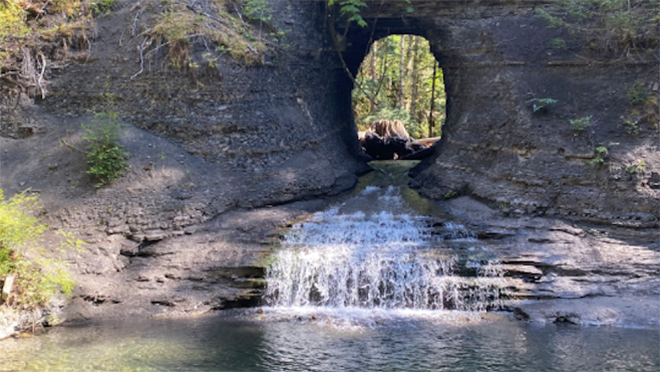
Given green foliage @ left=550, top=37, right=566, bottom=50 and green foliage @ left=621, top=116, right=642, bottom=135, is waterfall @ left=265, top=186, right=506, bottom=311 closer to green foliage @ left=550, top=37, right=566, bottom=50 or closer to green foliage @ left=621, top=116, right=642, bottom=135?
green foliage @ left=621, top=116, right=642, bottom=135

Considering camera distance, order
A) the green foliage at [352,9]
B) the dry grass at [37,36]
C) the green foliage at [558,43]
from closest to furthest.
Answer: the dry grass at [37,36], the green foliage at [558,43], the green foliage at [352,9]

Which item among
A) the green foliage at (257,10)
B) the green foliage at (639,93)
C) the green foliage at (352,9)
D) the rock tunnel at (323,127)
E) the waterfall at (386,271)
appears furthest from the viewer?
the green foliage at (257,10)

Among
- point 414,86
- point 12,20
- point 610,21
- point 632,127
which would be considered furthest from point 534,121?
point 414,86

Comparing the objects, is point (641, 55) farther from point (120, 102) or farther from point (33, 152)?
point (33, 152)

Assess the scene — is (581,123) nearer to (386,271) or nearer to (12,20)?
(386,271)

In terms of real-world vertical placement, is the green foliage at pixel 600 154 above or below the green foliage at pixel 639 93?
below

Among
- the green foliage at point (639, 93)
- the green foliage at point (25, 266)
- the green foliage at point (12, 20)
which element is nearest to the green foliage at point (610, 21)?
the green foliage at point (639, 93)

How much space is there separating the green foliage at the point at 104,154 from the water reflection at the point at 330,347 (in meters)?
3.67

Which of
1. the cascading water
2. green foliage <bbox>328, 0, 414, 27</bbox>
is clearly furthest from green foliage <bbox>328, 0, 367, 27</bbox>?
the cascading water

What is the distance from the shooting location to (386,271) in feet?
36.2

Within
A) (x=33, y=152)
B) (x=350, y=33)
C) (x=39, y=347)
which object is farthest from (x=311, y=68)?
(x=39, y=347)

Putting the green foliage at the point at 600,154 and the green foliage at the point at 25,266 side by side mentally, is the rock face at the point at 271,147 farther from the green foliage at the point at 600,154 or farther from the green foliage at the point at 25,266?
the green foliage at the point at 25,266

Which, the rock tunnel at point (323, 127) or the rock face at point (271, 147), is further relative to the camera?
the rock tunnel at point (323, 127)

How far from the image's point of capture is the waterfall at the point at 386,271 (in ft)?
34.9
